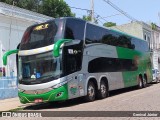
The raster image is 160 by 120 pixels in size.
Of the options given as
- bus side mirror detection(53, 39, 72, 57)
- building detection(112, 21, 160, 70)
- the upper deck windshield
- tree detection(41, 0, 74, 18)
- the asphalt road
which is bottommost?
the asphalt road

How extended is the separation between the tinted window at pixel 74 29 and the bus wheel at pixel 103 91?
3.32 metres

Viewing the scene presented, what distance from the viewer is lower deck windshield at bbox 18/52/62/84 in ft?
48.8

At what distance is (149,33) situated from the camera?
5331cm

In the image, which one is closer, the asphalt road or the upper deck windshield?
the asphalt road

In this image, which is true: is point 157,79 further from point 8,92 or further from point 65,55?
point 65,55

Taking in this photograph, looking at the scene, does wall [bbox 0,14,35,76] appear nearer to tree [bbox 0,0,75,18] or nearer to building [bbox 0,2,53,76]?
building [bbox 0,2,53,76]

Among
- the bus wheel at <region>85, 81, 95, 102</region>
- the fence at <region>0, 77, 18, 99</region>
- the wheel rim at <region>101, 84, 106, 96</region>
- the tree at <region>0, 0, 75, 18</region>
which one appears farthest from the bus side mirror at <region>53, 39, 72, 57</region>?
the tree at <region>0, 0, 75, 18</region>

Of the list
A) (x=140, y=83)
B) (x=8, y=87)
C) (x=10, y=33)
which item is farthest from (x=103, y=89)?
(x=10, y=33)

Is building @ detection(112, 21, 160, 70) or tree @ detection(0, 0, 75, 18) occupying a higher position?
tree @ detection(0, 0, 75, 18)

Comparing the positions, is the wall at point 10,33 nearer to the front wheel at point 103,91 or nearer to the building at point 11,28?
the building at point 11,28

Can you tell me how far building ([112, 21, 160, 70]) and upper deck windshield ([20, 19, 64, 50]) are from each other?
3500cm

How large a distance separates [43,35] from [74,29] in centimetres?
157

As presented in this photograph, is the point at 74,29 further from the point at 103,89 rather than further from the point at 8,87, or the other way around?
the point at 8,87

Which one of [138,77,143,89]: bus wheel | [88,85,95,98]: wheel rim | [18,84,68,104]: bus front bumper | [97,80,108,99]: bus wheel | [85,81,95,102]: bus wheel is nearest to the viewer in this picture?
[18,84,68,104]: bus front bumper
